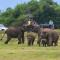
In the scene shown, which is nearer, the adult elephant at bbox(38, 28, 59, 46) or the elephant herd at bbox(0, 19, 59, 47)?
the adult elephant at bbox(38, 28, 59, 46)

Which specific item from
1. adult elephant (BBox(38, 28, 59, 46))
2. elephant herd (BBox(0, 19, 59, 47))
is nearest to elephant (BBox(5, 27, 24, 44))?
elephant herd (BBox(0, 19, 59, 47))

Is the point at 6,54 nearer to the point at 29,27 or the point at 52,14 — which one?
the point at 29,27

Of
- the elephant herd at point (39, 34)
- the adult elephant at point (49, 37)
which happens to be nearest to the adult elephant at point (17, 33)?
the elephant herd at point (39, 34)

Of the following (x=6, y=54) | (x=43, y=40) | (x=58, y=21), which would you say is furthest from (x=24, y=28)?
(x=58, y=21)

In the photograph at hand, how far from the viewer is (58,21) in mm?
51031

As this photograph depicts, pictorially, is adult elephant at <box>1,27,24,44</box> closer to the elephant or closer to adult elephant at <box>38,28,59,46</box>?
the elephant

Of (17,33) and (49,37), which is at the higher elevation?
(17,33)

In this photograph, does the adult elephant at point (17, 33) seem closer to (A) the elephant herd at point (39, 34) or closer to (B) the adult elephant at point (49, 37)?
(A) the elephant herd at point (39, 34)

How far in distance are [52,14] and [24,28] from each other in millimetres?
49225

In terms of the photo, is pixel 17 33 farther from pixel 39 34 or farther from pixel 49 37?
pixel 49 37

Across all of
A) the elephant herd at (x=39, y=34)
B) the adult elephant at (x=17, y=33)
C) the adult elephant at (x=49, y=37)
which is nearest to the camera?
the adult elephant at (x=49, y=37)

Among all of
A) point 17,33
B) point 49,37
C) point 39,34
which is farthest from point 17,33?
point 49,37

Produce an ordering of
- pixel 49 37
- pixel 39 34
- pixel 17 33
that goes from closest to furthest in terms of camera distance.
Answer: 1. pixel 49 37
2. pixel 39 34
3. pixel 17 33

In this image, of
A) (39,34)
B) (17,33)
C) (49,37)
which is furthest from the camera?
(17,33)
